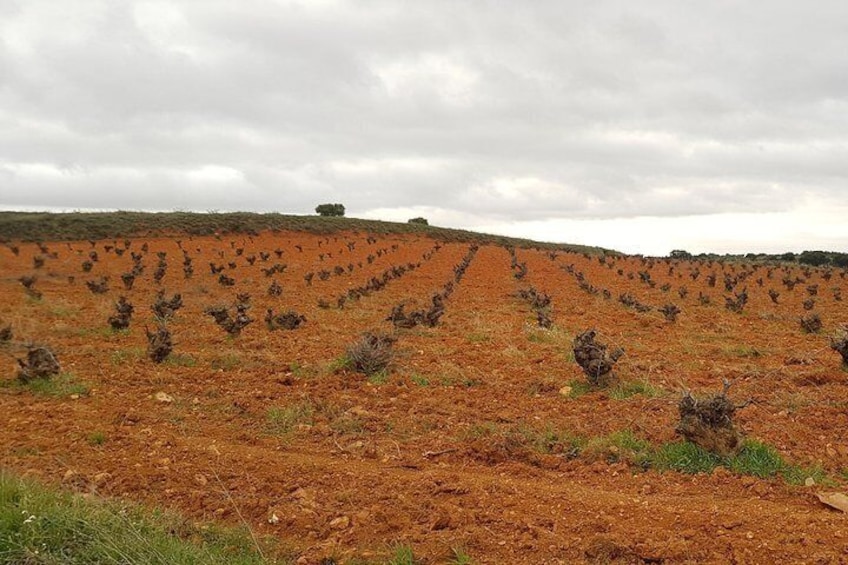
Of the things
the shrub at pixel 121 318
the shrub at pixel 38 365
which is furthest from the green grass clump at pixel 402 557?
the shrub at pixel 121 318

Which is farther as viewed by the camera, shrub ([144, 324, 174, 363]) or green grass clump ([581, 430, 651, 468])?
shrub ([144, 324, 174, 363])

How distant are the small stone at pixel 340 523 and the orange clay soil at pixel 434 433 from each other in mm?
21

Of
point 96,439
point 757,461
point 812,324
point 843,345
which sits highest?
point 843,345

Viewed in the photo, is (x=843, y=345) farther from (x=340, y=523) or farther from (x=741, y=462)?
(x=340, y=523)

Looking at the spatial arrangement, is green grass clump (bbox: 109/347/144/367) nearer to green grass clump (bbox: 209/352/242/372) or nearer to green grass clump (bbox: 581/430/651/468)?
green grass clump (bbox: 209/352/242/372)

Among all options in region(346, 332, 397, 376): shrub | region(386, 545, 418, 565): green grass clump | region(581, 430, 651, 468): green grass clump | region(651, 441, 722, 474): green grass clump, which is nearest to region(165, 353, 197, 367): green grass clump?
region(346, 332, 397, 376): shrub

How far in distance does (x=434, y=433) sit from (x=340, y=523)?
2.41 m

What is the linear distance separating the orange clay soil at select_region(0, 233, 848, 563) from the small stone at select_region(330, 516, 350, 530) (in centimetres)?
2

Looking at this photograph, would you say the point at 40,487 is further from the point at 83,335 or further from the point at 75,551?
the point at 83,335

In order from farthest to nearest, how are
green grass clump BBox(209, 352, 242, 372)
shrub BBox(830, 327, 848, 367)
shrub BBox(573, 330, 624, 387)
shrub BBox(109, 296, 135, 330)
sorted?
shrub BBox(109, 296, 135, 330)
green grass clump BBox(209, 352, 242, 372)
shrub BBox(830, 327, 848, 367)
shrub BBox(573, 330, 624, 387)

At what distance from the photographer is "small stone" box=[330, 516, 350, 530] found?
16.6 ft

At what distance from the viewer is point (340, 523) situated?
16.7ft

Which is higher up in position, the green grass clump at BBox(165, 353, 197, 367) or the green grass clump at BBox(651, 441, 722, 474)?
the green grass clump at BBox(651, 441, 722, 474)

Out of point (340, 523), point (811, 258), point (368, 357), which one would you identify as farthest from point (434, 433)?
point (811, 258)
